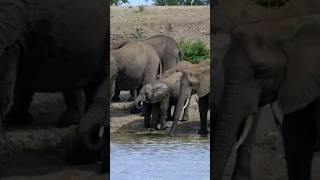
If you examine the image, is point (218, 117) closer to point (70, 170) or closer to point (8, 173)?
point (70, 170)

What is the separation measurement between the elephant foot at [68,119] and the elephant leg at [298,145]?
4.50 ft

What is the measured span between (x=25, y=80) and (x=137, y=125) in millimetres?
7650

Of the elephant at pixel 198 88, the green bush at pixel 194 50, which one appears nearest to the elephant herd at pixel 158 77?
the elephant at pixel 198 88

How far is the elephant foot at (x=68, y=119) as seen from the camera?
5.48 m

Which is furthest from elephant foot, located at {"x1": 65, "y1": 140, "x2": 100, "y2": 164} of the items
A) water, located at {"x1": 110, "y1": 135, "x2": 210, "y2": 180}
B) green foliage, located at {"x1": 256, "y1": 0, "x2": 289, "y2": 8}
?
water, located at {"x1": 110, "y1": 135, "x2": 210, "y2": 180}

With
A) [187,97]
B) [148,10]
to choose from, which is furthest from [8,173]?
[148,10]

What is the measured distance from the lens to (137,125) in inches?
513

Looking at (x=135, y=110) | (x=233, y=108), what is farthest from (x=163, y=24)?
(x=233, y=108)

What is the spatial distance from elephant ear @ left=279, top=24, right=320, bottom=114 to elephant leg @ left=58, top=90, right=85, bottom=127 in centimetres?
136

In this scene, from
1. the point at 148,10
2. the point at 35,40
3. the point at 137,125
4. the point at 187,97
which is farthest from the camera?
the point at 148,10

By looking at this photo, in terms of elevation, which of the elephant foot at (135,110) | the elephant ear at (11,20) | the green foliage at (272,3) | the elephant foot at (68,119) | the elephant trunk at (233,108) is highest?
the green foliage at (272,3)

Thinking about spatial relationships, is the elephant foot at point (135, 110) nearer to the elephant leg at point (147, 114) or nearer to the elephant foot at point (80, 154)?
the elephant leg at point (147, 114)

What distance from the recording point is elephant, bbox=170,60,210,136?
11344mm

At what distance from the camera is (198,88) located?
11.5 metres
